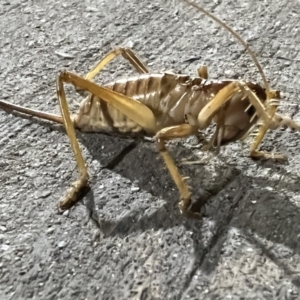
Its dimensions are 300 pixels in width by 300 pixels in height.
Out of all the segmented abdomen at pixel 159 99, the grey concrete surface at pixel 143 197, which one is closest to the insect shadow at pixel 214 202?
the grey concrete surface at pixel 143 197

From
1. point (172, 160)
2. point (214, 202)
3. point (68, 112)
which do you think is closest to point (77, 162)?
point (68, 112)

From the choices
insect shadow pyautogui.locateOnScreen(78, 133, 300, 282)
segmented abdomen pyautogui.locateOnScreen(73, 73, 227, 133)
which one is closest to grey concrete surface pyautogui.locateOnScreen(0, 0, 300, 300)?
insect shadow pyautogui.locateOnScreen(78, 133, 300, 282)

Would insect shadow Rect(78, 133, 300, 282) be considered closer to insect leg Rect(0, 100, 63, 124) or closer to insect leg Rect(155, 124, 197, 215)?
insect leg Rect(155, 124, 197, 215)

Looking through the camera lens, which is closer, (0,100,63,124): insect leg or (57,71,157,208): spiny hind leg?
(57,71,157,208): spiny hind leg

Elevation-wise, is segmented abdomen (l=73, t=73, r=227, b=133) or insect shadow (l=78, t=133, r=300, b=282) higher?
segmented abdomen (l=73, t=73, r=227, b=133)

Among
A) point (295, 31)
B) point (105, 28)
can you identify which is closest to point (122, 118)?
point (105, 28)

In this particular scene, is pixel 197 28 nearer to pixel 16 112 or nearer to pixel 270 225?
pixel 16 112
